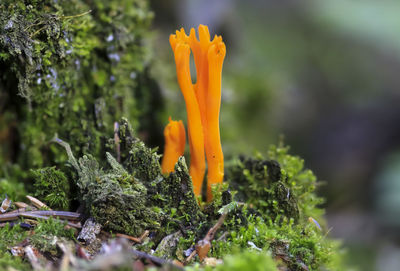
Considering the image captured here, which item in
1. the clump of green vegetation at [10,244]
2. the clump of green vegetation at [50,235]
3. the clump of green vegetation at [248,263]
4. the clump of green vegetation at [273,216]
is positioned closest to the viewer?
the clump of green vegetation at [248,263]

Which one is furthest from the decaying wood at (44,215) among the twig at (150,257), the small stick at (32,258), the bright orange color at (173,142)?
the bright orange color at (173,142)

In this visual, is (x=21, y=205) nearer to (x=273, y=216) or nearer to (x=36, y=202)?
(x=36, y=202)

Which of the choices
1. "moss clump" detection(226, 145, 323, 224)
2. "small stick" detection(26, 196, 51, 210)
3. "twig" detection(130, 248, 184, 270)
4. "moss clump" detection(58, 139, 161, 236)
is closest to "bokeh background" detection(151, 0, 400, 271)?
"moss clump" detection(226, 145, 323, 224)

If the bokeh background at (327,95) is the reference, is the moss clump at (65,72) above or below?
below

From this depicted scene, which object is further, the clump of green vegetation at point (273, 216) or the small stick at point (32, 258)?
the clump of green vegetation at point (273, 216)

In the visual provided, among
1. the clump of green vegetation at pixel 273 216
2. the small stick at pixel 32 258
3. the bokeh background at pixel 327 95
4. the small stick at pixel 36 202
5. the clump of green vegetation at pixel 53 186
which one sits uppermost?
the bokeh background at pixel 327 95

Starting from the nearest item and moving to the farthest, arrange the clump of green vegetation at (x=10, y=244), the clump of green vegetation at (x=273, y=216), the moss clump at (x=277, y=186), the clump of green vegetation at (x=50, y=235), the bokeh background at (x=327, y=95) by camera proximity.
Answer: the clump of green vegetation at (x=10, y=244) < the clump of green vegetation at (x=50, y=235) < the clump of green vegetation at (x=273, y=216) < the moss clump at (x=277, y=186) < the bokeh background at (x=327, y=95)

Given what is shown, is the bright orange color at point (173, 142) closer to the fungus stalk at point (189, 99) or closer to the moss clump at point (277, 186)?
the fungus stalk at point (189, 99)
